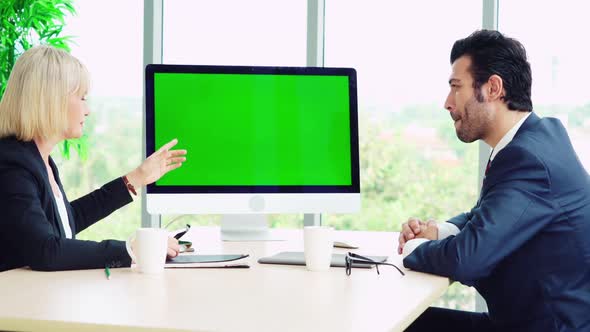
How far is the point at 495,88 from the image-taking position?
235 centimetres

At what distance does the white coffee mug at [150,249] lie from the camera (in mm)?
1900

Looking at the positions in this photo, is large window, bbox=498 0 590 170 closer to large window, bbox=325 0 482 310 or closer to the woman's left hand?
large window, bbox=325 0 482 310

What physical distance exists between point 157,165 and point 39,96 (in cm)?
48

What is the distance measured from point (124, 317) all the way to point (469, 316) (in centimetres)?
131

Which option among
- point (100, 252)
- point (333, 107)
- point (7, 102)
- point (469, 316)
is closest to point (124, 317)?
point (100, 252)

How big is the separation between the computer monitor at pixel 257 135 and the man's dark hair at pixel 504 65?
1.60 feet

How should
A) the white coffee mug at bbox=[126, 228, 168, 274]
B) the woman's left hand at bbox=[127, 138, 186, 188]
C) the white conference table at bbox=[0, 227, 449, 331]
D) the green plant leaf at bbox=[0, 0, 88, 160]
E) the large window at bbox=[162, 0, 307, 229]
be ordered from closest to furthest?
1. the white conference table at bbox=[0, 227, 449, 331]
2. the white coffee mug at bbox=[126, 228, 168, 274]
3. the woman's left hand at bbox=[127, 138, 186, 188]
4. the large window at bbox=[162, 0, 307, 229]
5. the green plant leaf at bbox=[0, 0, 88, 160]

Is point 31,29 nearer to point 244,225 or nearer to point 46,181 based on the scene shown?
point 244,225

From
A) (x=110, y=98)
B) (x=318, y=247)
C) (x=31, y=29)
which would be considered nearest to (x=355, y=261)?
(x=318, y=247)

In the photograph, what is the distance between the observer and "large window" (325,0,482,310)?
A: 3910 millimetres

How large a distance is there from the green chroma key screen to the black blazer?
624 millimetres

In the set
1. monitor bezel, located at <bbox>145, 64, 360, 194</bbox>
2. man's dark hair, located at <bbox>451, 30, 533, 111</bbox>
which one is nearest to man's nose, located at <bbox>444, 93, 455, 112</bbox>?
man's dark hair, located at <bbox>451, 30, 533, 111</bbox>

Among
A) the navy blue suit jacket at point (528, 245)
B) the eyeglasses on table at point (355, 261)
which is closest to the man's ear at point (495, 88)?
the navy blue suit jacket at point (528, 245)

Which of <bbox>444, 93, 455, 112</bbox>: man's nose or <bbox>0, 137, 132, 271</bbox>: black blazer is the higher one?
<bbox>444, 93, 455, 112</bbox>: man's nose
